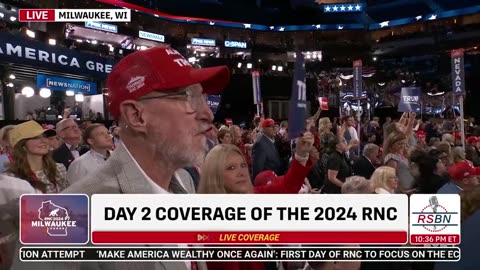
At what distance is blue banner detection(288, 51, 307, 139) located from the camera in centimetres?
239

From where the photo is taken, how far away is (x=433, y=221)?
1.99 m

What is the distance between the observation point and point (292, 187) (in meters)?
2.63

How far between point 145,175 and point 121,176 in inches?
2.7

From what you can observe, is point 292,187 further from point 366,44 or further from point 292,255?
point 366,44

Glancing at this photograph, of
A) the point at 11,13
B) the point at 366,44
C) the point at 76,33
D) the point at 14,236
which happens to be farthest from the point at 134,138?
the point at 366,44

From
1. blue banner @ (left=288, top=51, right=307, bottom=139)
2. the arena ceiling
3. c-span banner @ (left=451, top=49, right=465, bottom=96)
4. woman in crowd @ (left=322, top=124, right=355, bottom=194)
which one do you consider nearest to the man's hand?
blue banner @ (left=288, top=51, right=307, bottom=139)

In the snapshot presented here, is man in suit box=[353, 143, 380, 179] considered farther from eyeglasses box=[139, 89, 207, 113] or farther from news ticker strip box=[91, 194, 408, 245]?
eyeglasses box=[139, 89, 207, 113]

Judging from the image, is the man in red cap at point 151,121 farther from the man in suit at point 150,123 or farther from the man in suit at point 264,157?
the man in suit at point 264,157

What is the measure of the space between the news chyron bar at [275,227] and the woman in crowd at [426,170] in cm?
182

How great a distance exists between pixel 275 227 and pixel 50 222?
867 millimetres

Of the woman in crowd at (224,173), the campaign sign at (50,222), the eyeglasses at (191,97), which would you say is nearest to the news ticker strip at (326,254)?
the woman in crowd at (224,173)

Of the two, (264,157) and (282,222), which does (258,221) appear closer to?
(282,222)

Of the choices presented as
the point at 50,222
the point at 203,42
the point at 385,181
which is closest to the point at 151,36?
the point at 203,42

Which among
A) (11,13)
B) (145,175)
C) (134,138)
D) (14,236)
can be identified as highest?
(11,13)
